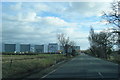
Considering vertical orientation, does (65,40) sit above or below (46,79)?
above

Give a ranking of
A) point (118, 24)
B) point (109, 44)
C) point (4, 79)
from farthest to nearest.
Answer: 1. point (109, 44)
2. point (118, 24)
3. point (4, 79)

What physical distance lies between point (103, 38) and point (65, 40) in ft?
44.8

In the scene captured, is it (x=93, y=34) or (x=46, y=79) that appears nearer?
(x=46, y=79)

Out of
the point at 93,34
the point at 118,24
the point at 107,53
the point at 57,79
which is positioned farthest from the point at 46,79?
the point at 93,34

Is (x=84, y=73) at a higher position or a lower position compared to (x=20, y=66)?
lower

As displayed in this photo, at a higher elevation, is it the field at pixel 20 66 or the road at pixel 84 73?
the field at pixel 20 66

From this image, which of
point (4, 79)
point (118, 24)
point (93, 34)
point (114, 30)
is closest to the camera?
point (4, 79)

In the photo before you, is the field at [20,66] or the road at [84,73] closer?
the road at [84,73]

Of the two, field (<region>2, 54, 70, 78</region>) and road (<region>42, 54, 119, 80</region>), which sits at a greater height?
field (<region>2, 54, 70, 78</region>)

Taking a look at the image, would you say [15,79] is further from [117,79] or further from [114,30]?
[114,30]

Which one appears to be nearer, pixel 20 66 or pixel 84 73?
pixel 84 73

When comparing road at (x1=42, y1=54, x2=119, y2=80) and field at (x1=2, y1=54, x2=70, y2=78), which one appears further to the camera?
field at (x1=2, y1=54, x2=70, y2=78)

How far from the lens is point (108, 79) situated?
55.9 ft

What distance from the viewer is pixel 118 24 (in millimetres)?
30234
